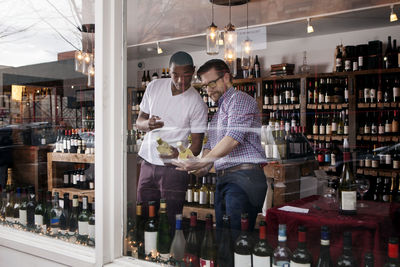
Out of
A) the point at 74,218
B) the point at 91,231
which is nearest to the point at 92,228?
the point at 91,231

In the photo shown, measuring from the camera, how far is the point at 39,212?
7.41ft

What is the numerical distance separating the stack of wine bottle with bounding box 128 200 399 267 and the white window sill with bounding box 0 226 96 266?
193mm

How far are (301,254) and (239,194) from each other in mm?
672

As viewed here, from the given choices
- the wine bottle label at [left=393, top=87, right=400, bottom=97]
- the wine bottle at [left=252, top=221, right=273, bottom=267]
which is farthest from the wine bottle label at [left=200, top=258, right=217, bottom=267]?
the wine bottle label at [left=393, top=87, right=400, bottom=97]

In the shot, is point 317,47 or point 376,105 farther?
point 317,47

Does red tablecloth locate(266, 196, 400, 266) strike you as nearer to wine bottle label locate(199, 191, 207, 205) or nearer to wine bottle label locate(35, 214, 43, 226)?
wine bottle label locate(199, 191, 207, 205)

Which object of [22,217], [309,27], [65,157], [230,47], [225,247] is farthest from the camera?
[309,27]

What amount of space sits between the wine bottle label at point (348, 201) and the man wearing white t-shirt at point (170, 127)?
75 cm

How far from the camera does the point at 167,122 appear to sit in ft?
6.32

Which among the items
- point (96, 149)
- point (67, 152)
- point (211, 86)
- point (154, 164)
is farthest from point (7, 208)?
point (211, 86)

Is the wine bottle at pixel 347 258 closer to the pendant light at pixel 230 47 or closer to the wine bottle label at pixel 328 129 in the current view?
the pendant light at pixel 230 47

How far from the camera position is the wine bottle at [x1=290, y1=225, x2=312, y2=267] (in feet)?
4.32

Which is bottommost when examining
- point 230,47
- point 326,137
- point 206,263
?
point 206,263

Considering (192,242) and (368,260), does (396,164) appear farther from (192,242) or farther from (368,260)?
(192,242)
